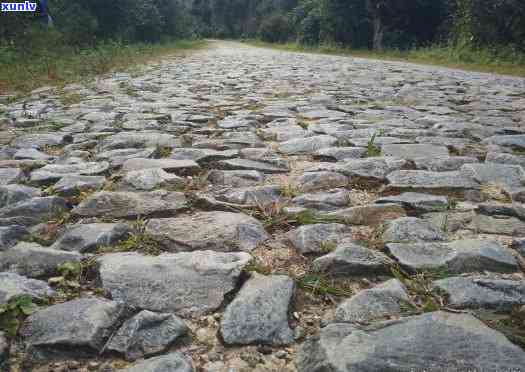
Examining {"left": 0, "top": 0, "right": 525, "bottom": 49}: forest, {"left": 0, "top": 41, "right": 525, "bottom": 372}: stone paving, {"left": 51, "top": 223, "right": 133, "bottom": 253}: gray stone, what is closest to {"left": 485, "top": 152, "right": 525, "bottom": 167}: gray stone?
{"left": 0, "top": 41, "right": 525, "bottom": 372}: stone paving

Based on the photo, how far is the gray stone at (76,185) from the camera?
2.01 metres

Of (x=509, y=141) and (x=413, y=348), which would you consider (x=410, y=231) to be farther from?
(x=509, y=141)

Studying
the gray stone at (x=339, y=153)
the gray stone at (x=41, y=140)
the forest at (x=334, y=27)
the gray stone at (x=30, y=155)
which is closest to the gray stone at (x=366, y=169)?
the gray stone at (x=339, y=153)

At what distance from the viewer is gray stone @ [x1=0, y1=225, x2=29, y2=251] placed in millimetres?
1490

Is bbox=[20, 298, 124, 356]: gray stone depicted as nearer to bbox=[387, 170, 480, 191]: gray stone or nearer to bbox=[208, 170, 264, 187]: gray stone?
bbox=[208, 170, 264, 187]: gray stone

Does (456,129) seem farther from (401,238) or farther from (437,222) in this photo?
(401,238)

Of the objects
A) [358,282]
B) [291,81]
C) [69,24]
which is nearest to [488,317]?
[358,282]

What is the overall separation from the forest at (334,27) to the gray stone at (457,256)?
873 cm

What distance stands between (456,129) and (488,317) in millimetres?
2423

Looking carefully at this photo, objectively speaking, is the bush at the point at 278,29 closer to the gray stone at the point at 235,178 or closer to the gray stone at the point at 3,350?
the gray stone at the point at 235,178

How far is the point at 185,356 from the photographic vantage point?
102 centimetres

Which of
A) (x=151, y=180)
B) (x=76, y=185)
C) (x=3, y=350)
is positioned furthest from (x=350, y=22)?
(x=3, y=350)

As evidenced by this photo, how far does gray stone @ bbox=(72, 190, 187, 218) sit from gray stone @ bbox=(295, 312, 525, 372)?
36.0 inches

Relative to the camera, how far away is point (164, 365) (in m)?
0.97
